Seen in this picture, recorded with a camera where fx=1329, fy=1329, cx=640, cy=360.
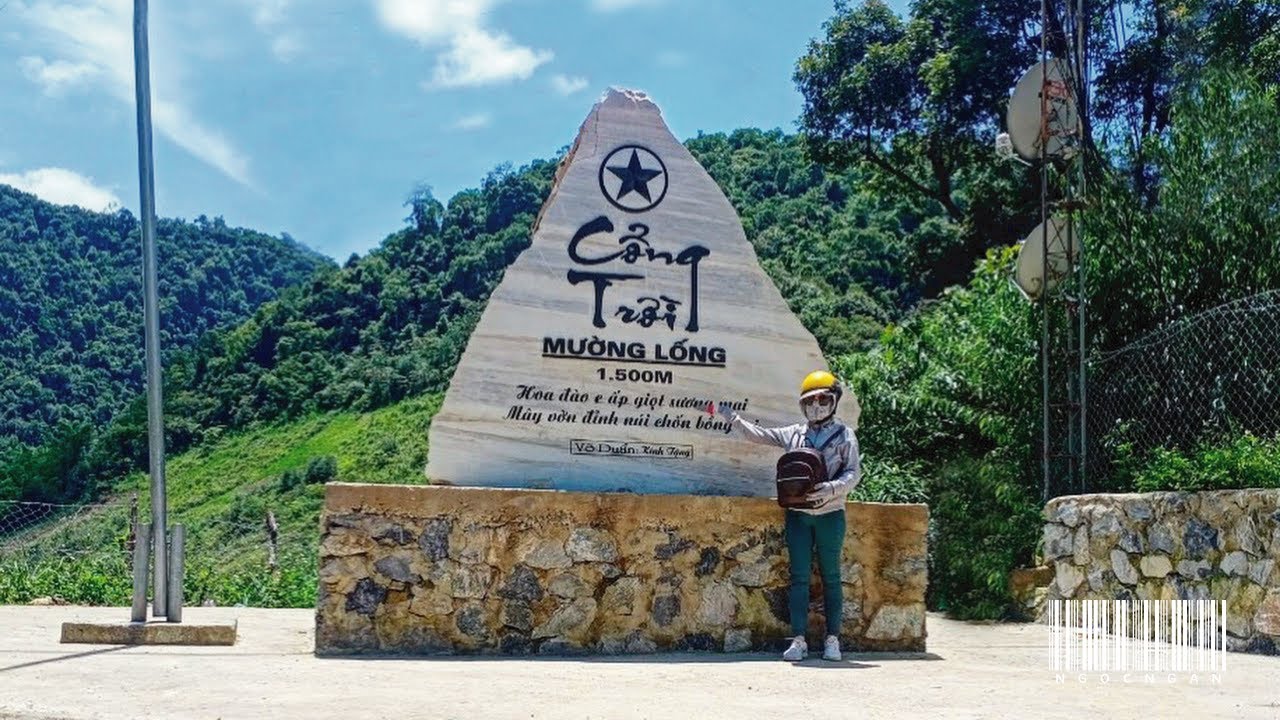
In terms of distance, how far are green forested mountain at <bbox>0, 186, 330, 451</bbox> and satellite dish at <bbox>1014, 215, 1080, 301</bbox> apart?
3203cm

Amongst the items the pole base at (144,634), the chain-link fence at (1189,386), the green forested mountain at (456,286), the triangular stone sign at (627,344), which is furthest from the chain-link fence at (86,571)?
the green forested mountain at (456,286)

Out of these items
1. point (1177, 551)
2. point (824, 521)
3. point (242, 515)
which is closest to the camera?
point (824, 521)

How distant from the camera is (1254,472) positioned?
810 cm

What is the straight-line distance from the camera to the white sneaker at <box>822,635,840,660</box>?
6.80m

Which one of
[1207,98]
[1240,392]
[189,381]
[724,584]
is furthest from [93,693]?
[189,381]

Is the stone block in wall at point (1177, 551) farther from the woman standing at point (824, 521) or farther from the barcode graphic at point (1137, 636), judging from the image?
the woman standing at point (824, 521)

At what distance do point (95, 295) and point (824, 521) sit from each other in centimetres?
4170

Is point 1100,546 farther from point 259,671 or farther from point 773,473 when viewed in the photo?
point 259,671

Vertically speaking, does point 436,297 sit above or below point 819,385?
above

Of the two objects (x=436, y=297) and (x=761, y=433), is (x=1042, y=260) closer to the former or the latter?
(x=761, y=433)

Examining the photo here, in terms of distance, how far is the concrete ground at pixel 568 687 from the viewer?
489 cm

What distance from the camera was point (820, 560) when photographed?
696 cm

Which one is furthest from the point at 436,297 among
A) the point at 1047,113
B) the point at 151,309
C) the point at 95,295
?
the point at 151,309

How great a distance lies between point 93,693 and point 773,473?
3802mm
